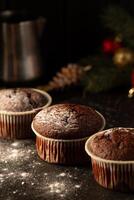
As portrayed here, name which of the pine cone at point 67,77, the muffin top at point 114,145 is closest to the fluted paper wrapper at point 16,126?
the muffin top at point 114,145

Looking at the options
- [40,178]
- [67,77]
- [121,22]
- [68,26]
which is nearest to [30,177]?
[40,178]

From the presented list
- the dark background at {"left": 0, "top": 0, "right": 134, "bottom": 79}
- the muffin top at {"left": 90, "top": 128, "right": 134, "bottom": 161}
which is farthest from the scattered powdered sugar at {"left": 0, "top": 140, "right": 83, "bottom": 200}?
the dark background at {"left": 0, "top": 0, "right": 134, "bottom": 79}

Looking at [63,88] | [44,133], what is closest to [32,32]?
[63,88]

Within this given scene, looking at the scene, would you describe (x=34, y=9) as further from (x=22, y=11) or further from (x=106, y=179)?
(x=106, y=179)

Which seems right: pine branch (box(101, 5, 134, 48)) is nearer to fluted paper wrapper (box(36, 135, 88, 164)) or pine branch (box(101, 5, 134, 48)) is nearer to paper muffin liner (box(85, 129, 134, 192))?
fluted paper wrapper (box(36, 135, 88, 164))

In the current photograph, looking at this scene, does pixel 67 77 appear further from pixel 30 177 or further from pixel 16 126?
pixel 30 177
